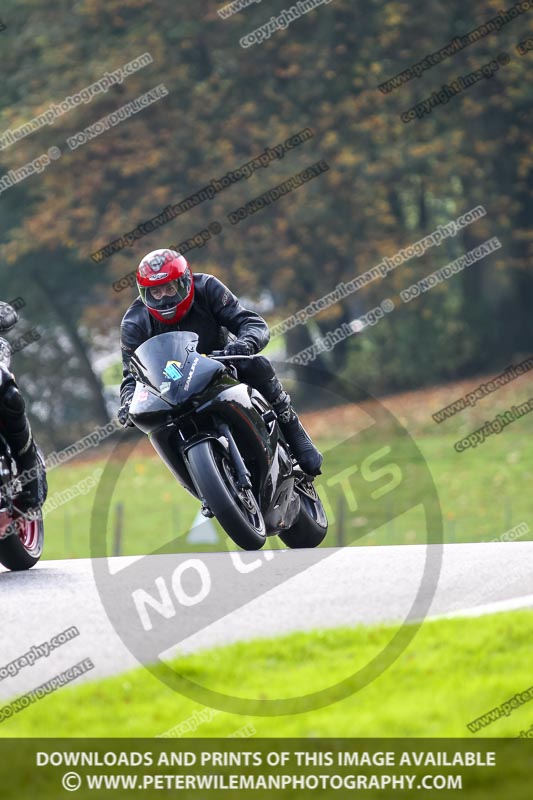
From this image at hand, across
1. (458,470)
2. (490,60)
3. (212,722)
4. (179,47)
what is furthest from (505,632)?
(179,47)

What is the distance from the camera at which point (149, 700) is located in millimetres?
6559

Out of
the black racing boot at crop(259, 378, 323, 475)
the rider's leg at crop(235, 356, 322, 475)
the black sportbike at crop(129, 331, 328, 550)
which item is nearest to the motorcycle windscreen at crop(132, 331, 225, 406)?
the black sportbike at crop(129, 331, 328, 550)

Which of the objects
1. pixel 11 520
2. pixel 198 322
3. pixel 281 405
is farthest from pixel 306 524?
pixel 11 520

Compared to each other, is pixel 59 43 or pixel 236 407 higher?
pixel 59 43

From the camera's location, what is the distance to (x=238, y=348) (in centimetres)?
965

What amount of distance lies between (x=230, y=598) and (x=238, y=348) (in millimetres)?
2093

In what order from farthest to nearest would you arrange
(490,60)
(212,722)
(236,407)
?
(490,60) → (236,407) → (212,722)

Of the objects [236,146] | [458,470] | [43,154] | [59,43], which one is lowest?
[458,470]

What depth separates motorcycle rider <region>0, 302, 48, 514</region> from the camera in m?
9.35

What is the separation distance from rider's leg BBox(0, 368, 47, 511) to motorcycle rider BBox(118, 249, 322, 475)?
698 mm

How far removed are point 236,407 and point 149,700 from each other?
3.19 m

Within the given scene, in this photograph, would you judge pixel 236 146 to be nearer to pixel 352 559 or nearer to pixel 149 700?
pixel 352 559
